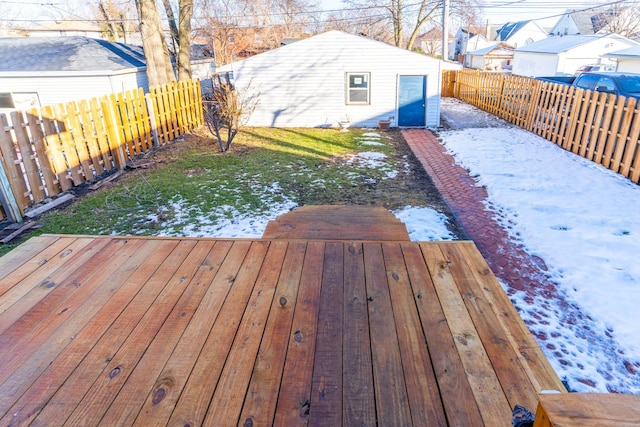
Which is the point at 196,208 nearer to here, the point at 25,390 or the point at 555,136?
the point at 25,390

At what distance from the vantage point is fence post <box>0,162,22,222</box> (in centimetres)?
514

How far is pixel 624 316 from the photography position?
10.7 ft

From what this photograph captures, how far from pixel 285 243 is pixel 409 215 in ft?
9.70

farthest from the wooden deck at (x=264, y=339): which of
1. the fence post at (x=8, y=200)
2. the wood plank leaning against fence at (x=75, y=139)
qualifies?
the wood plank leaning against fence at (x=75, y=139)

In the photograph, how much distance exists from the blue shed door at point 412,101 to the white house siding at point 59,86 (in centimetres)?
1036

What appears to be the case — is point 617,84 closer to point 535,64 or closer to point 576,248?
point 576,248

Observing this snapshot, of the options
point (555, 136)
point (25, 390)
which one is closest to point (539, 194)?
point (555, 136)

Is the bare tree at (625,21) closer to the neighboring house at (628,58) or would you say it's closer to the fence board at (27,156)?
the neighboring house at (628,58)

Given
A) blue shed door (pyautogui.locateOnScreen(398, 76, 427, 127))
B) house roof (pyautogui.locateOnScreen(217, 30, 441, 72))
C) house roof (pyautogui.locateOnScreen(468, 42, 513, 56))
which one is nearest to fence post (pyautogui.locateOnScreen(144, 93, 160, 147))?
house roof (pyautogui.locateOnScreen(217, 30, 441, 72))

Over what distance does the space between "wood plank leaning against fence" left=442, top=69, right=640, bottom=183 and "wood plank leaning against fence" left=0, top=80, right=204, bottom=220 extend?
9.43 m

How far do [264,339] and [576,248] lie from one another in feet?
13.3

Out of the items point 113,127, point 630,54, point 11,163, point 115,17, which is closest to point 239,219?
point 11,163

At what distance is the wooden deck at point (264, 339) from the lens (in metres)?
1.49

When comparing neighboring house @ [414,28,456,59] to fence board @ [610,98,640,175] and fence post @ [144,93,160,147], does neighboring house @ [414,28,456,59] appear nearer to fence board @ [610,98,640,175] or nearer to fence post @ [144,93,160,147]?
fence board @ [610,98,640,175]
